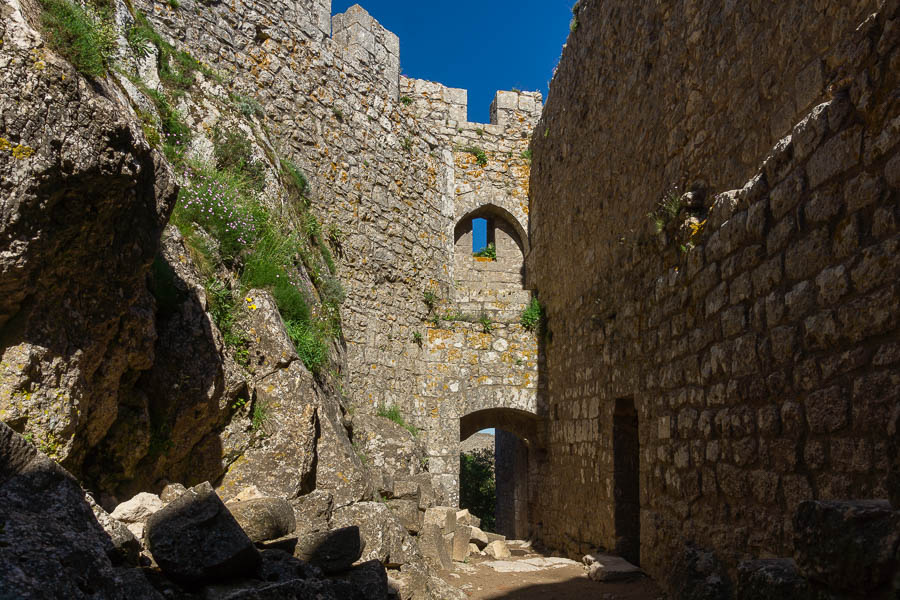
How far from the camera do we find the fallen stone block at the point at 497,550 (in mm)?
A: 8691

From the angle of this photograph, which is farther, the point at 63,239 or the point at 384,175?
the point at 384,175

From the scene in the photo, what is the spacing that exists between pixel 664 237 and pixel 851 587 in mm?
4101

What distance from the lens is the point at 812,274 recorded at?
3309mm

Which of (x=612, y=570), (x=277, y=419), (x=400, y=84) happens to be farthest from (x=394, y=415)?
(x=400, y=84)

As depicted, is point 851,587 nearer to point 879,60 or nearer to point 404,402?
point 879,60

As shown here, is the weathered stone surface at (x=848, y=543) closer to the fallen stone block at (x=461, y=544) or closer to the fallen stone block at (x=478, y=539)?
the fallen stone block at (x=461, y=544)

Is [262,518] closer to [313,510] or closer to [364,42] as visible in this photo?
[313,510]

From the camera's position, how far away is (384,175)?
412 inches

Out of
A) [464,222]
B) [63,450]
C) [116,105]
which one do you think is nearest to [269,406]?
[63,450]

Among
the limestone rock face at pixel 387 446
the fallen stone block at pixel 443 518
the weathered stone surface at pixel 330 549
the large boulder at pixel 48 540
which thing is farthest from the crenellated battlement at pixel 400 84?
the large boulder at pixel 48 540

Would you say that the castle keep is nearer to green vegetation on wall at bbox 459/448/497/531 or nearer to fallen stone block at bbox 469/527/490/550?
fallen stone block at bbox 469/527/490/550

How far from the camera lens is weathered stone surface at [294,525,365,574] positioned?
3.70 metres

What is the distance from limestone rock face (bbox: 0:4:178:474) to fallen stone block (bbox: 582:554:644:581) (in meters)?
4.56

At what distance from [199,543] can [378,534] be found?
7.32ft
